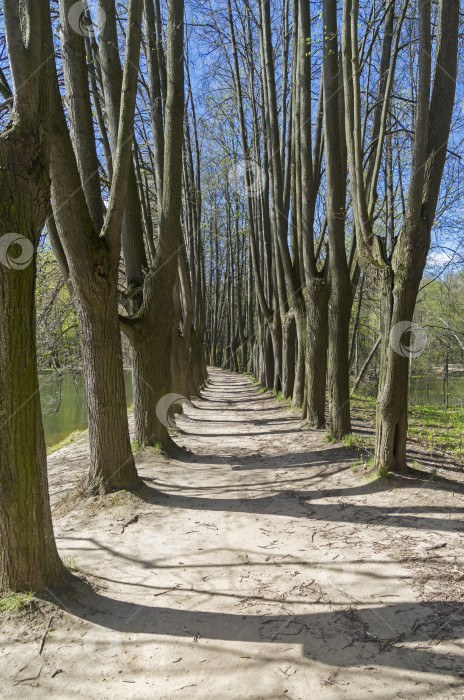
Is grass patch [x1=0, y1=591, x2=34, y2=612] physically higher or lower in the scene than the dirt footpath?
higher

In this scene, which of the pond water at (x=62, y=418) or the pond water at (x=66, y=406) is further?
the pond water at (x=62, y=418)

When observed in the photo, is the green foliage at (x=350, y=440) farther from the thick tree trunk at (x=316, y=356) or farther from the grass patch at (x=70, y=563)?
the grass patch at (x=70, y=563)

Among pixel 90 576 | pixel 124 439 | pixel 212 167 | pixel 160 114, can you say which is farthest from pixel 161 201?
pixel 212 167

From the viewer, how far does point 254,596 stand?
10.0ft

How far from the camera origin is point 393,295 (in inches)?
200

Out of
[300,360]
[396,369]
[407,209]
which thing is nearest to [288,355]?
[300,360]

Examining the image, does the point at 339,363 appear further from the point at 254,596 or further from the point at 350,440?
the point at 254,596

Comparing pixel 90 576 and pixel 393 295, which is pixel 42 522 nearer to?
pixel 90 576

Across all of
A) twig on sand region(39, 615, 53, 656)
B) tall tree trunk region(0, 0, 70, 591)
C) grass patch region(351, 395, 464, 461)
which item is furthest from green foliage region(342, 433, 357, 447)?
twig on sand region(39, 615, 53, 656)

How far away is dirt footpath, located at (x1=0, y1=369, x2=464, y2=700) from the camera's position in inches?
90.7

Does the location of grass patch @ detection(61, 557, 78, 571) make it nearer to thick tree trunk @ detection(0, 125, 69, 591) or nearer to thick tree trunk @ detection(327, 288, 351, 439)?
thick tree trunk @ detection(0, 125, 69, 591)

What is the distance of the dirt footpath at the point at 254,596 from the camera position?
2.30m

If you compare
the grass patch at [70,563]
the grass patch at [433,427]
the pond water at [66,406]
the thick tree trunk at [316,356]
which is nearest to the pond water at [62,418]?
the pond water at [66,406]

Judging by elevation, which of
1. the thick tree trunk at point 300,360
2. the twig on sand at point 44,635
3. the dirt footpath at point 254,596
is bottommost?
the dirt footpath at point 254,596
